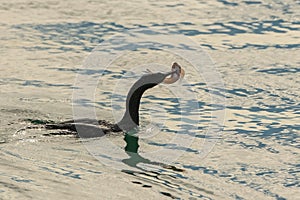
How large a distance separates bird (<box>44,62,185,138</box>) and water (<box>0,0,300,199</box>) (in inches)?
7.0

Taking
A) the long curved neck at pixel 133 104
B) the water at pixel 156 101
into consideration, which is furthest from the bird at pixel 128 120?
the water at pixel 156 101

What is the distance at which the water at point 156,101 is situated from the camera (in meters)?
8.91

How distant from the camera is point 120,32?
13.7 metres

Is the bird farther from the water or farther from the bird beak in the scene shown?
the water

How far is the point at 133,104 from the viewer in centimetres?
1020

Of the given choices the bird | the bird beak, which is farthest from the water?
the bird beak

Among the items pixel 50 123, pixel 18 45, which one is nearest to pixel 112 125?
pixel 50 123

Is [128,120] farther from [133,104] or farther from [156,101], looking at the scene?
[156,101]

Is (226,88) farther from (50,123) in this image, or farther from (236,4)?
(236,4)

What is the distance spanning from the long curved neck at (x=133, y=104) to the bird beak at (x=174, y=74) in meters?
0.17

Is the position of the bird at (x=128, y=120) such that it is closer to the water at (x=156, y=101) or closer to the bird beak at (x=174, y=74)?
the bird beak at (x=174, y=74)

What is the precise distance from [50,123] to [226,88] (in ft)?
8.11

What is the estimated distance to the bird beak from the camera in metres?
9.96

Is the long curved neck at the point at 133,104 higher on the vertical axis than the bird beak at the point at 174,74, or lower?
lower
